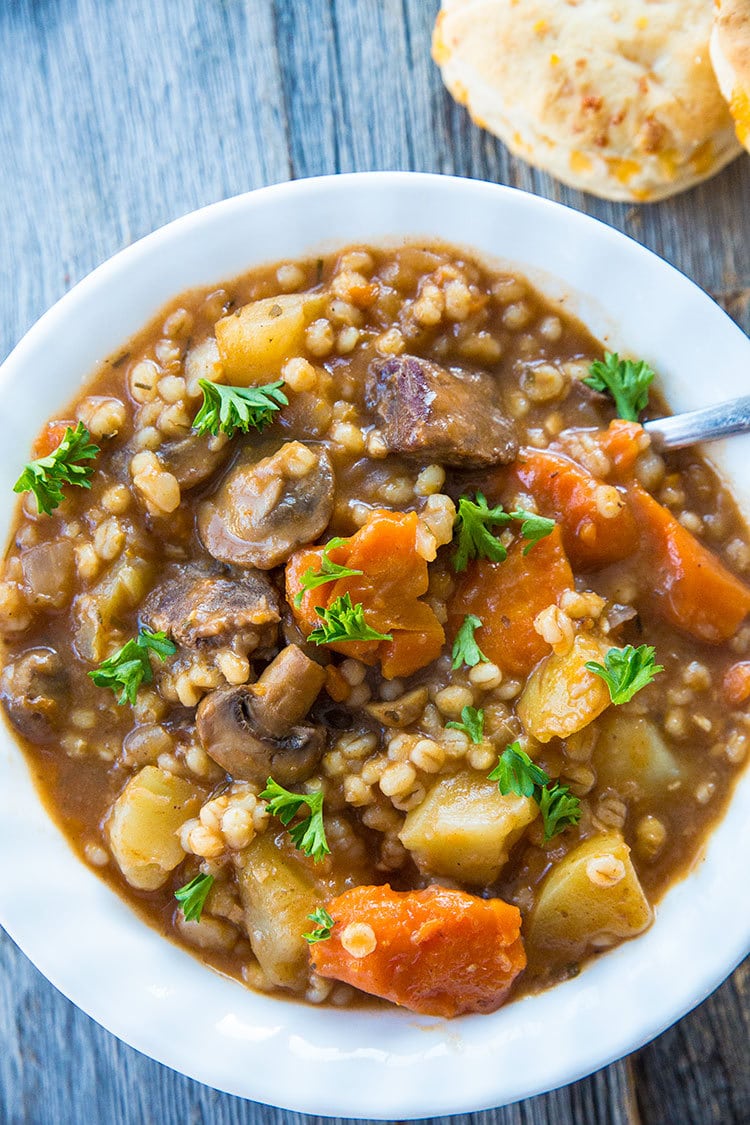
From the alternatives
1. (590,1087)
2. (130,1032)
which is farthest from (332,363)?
(590,1087)

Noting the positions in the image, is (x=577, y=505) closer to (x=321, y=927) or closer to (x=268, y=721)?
(x=268, y=721)

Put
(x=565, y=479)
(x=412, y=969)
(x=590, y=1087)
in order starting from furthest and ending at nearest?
(x=590, y=1087)
(x=565, y=479)
(x=412, y=969)

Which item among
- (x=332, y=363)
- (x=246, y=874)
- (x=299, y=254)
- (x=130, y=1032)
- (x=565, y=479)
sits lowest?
(x=130, y=1032)

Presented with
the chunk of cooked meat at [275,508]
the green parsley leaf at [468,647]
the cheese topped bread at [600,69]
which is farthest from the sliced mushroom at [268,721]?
the cheese topped bread at [600,69]

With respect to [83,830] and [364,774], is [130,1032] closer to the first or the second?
[83,830]

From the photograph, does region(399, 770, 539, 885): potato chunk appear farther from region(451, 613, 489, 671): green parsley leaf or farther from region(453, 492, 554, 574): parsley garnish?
region(453, 492, 554, 574): parsley garnish

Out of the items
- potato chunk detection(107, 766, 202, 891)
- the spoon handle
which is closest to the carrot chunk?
potato chunk detection(107, 766, 202, 891)

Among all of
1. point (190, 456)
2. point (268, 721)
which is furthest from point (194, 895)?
point (190, 456)

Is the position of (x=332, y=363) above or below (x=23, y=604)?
above
